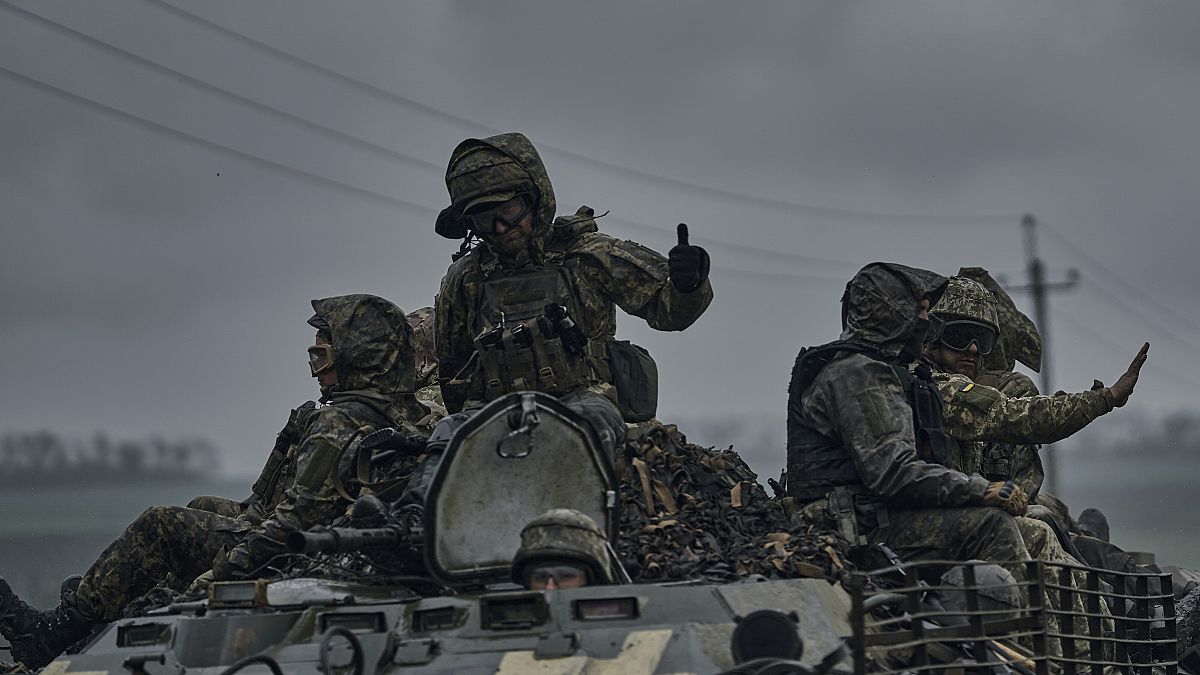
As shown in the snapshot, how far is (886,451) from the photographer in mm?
14500

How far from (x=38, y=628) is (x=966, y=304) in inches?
324

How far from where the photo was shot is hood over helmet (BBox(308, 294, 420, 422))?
54.6ft

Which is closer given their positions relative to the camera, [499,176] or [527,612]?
[527,612]

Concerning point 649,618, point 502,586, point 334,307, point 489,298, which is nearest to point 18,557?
point 334,307

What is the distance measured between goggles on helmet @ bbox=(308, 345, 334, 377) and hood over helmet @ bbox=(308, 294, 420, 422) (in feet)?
0.19

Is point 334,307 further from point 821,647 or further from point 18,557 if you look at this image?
point 18,557

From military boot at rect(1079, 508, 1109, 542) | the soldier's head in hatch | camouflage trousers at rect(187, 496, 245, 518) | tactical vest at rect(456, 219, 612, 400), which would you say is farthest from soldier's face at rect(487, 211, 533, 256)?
military boot at rect(1079, 508, 1109, 542)

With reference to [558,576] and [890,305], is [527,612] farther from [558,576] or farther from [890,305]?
[890,305]

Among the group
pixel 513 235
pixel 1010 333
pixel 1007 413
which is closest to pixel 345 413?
pixel 513 235

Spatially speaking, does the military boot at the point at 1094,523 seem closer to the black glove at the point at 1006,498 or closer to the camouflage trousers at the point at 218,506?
the black glove at the point at 1006,498

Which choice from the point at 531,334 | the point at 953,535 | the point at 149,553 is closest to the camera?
the point at 953,535

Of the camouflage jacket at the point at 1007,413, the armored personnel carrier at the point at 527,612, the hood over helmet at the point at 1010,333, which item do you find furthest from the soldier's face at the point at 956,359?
the armored personnel carrier at the point at 527,612

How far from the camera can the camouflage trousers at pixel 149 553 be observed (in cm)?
1630

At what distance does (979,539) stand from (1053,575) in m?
0.81
